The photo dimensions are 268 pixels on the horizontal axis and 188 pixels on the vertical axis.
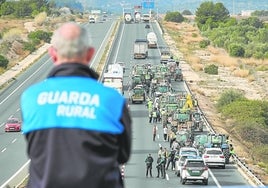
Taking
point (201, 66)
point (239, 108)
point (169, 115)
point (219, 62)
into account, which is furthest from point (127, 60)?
point (169, 115)

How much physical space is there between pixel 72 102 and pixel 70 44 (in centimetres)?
39

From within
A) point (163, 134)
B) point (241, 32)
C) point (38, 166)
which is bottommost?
point (241, 32)

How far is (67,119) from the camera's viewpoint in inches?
189

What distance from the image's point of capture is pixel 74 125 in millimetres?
4781

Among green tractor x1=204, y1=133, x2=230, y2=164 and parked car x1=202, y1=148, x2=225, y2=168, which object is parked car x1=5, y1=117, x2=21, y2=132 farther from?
parked car x1=202, y1=148, x2=225, y2=168

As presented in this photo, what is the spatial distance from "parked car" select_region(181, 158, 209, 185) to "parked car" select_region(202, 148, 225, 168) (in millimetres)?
4611

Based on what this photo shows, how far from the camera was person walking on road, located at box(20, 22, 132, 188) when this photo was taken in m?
4.69

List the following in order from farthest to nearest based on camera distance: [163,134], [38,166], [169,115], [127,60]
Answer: [127,60] < [169,115] < [163,134] < [38,166]

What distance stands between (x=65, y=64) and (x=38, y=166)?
26.6 inches

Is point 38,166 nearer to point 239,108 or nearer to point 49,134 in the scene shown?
point 49,134

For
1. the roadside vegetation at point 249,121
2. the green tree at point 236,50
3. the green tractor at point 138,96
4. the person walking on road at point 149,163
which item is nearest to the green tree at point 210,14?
the green tree at point 236,50

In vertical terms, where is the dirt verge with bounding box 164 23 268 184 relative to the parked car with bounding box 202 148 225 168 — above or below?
below

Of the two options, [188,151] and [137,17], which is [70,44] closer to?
[188,151]

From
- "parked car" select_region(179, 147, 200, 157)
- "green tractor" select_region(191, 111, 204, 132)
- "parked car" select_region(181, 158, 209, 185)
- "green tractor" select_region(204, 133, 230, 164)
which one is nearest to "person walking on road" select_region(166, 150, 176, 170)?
"parked car" select_region(179, 147, 200, 157)
